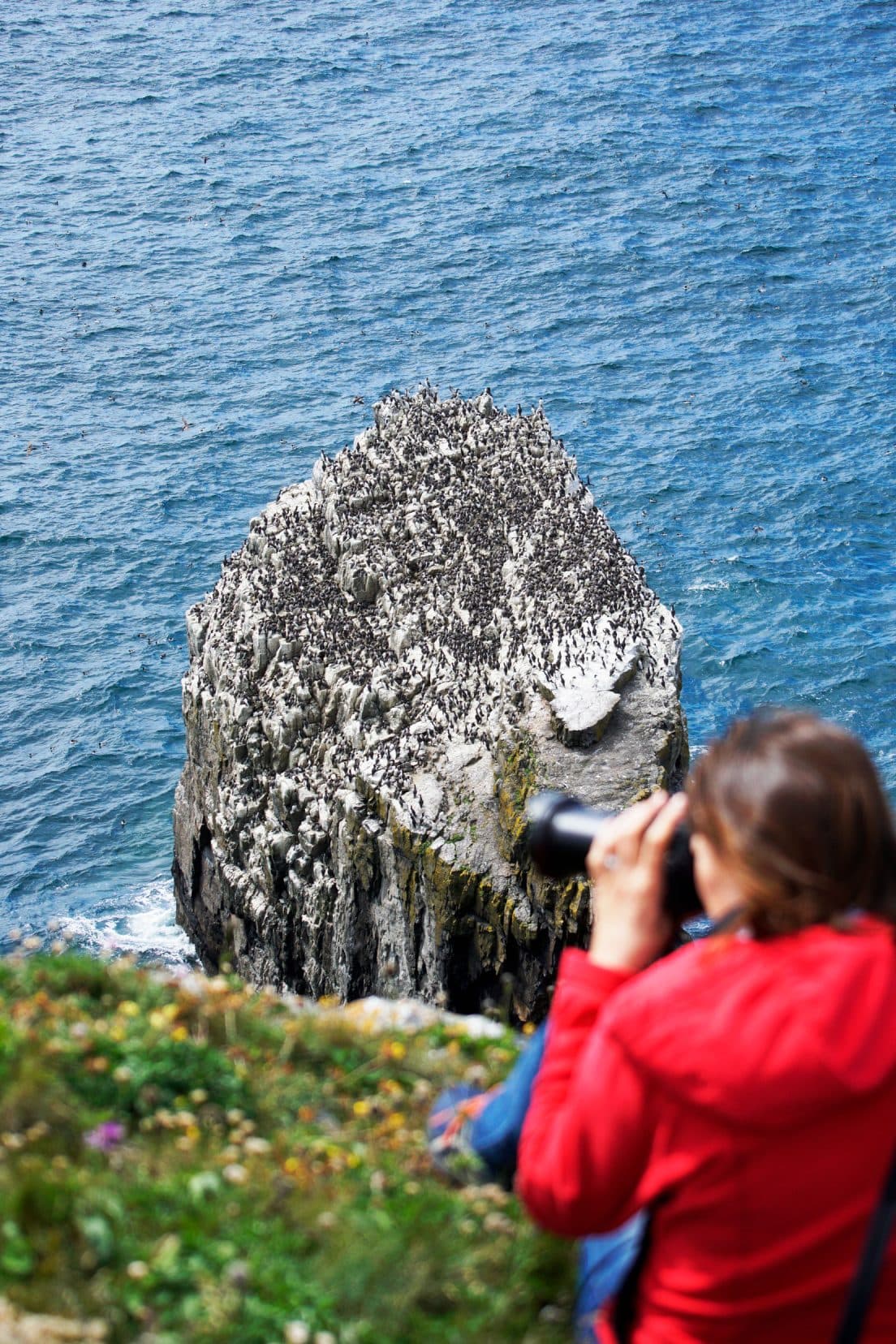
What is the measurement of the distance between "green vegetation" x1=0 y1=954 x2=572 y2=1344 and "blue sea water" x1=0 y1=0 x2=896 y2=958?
29.6m

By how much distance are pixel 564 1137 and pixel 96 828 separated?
130 ft

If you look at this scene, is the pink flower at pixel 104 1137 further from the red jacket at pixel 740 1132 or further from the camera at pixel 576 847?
the red jacket at pixel 740 1132

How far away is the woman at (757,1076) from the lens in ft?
13.3

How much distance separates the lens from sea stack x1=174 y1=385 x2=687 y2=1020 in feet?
74.2

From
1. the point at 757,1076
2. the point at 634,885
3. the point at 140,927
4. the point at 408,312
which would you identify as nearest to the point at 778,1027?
the point at 757,1076

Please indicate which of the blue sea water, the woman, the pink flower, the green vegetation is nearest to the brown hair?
the woman

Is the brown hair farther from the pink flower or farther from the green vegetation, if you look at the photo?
the pink flower

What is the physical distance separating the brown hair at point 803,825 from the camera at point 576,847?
2.30 ft

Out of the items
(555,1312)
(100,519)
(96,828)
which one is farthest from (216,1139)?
(100,519)

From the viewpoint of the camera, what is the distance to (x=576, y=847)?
5348 millimetres

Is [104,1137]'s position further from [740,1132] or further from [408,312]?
[408,312]

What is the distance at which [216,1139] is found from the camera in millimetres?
6918

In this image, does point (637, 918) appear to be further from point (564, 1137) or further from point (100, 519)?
point (100, 519)

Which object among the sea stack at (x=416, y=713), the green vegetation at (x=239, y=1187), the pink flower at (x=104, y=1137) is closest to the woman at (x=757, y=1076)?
the green vegetation at (x=239, y=1187)
